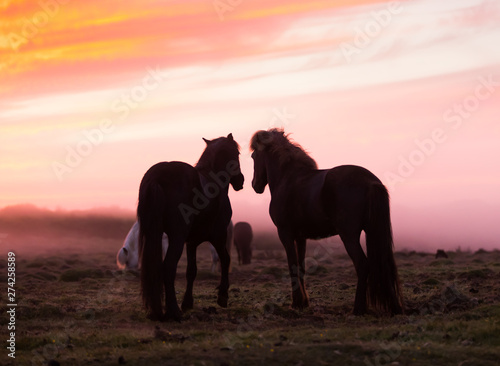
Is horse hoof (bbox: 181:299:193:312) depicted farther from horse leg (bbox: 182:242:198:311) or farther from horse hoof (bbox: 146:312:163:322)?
horse hoof (bbox: 146:312:163:322)

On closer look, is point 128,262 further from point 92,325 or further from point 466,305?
point 466,305

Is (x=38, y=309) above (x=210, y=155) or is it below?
below

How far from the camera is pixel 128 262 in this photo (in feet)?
80.7

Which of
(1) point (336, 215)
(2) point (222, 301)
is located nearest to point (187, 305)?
(2) point (222, 301)

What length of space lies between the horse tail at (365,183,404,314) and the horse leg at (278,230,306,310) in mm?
1833

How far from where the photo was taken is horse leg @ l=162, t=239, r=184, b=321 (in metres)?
11.4

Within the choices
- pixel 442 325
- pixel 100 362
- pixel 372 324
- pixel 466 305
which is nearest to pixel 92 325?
pixel 100 362

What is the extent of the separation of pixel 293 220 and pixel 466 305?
3.78 meters

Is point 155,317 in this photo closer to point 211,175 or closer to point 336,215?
point 211,175

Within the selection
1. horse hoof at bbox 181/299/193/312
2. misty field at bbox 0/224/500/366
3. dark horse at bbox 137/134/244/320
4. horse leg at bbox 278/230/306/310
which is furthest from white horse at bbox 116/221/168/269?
horse leg at bbox 278/230/306/310

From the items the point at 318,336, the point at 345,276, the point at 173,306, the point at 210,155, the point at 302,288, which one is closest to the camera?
the point at 318,336

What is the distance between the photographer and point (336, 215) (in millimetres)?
11891

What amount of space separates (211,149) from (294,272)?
3334mm

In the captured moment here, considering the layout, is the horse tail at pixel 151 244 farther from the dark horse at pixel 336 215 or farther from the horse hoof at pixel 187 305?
the dark horse at pixel 336 215
